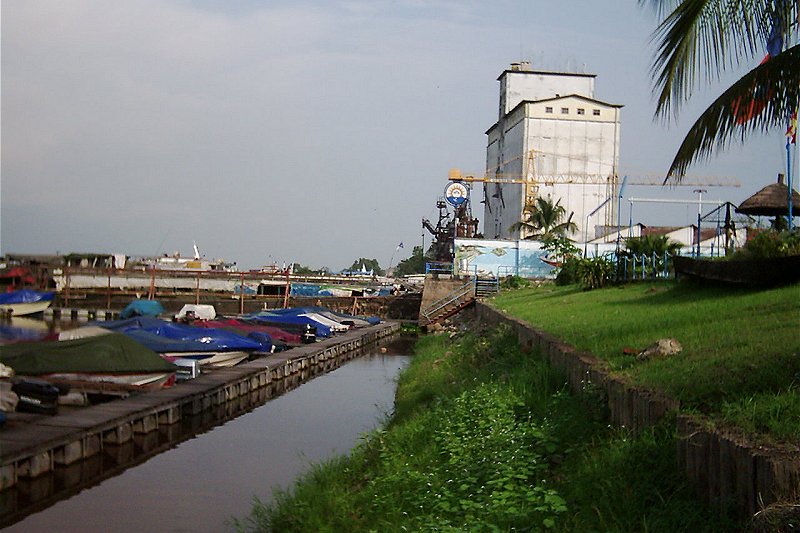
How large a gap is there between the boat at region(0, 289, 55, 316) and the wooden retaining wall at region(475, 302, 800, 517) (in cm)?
5416

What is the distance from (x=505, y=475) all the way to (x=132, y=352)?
17.0 metres

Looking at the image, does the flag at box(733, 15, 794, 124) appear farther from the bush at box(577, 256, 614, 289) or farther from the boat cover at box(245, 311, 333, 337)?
the boat cover at box(245, 311, 333, 337)

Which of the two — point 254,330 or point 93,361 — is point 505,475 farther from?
point 254,330

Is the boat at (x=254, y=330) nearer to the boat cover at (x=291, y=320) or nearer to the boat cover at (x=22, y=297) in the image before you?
the boat cover at (x=291, y=320)

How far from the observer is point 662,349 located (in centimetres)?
1033

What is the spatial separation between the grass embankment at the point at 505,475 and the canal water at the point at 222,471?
2229mm

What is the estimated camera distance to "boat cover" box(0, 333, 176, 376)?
74.9 feet

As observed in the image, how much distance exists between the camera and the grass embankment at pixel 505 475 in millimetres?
7273

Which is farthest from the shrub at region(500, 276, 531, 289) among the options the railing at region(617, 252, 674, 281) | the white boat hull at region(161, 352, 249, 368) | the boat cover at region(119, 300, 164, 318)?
the white boat hull at region(161, 352, 249, 368)

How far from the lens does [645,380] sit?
30.1ft

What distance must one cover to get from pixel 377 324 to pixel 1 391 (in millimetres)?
39733

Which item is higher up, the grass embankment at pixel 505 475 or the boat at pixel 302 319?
the grass embankment at pixel 505 475

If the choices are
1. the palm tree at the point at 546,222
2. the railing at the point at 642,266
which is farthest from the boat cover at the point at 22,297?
the railing at the point at 642,266

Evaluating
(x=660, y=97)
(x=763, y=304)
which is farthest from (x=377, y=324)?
(x=660, y=97)
